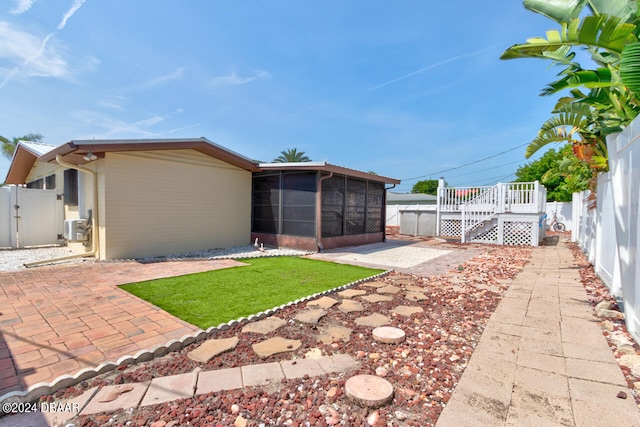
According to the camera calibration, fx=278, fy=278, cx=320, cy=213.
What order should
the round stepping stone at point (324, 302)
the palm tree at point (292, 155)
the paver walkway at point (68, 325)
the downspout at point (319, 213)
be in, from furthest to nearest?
1. the palm tree at point (292, 155)
2. the downspout at point (319, 213)
3. the round stepping stone at point (324, 302)
4. the paver walkway at point (68, 325)

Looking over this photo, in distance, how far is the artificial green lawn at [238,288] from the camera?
12.0 feet

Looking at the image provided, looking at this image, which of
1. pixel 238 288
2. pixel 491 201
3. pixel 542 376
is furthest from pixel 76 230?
pixel 491 201

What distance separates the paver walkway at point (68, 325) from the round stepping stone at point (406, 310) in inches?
99.6

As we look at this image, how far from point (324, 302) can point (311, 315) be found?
51 centimetres

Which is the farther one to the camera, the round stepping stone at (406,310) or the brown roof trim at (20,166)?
the brown roof trim at (20,166)

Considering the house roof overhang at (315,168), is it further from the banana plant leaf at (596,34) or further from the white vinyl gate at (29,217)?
the white vinyl gate at (29,217)

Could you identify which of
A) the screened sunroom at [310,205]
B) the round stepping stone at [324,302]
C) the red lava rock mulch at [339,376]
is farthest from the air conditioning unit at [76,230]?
the round stepping stone at [324,302]

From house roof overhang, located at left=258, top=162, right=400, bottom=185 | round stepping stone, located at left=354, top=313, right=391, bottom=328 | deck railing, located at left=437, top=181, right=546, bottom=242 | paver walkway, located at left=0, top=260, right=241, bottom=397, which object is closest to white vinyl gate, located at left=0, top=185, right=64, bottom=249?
paver walkway, located at left=0, top=260, right=241, bottom=397

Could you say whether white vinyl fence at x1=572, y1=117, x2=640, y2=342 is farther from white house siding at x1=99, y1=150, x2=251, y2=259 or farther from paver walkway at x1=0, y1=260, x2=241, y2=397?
white house siding at x1=99, y1=150, x2=251, y2=259

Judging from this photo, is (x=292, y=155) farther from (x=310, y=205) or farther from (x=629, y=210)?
(x=629, y=210)

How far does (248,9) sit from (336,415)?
1008cm

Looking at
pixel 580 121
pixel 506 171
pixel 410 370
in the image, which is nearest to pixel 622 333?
pixel 410 370

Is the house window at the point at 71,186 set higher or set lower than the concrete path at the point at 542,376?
higher

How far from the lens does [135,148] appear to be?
6641 mm
